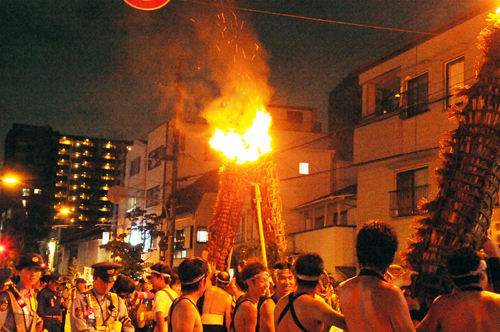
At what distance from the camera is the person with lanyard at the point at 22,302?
20.7 ft

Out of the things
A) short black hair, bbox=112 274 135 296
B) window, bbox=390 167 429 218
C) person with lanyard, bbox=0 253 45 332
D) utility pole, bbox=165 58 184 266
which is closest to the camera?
person with lanyard, bbox=0 253 45 332

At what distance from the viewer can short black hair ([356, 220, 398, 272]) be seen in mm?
3719

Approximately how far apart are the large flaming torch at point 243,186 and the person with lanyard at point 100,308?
17.4 feet

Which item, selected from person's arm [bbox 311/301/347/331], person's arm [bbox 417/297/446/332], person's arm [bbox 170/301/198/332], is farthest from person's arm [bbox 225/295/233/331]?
person's arm [bbox 417/297/446/332]

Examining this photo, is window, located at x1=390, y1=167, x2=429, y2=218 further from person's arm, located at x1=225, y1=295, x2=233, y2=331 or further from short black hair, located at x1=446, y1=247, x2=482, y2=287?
short black hair, located at x1=446, y1=247, x2=482, y2=287

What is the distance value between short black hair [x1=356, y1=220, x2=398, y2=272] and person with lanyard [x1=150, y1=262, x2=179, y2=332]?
12.2ft

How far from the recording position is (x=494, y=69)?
4.39 meters

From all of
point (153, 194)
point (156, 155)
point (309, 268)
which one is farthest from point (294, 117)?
point (309, 268)

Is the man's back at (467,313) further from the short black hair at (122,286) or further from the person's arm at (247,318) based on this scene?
the short black hair at (122,286)

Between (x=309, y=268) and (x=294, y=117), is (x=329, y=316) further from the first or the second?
(x=294, y=117)

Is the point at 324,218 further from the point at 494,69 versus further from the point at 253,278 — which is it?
the point at 494,69

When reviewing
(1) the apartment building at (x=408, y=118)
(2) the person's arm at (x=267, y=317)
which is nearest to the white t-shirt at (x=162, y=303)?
(2) the person's arm at (x=267, y=317)

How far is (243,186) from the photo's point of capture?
11906 millimetres

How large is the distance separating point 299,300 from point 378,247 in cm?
103
